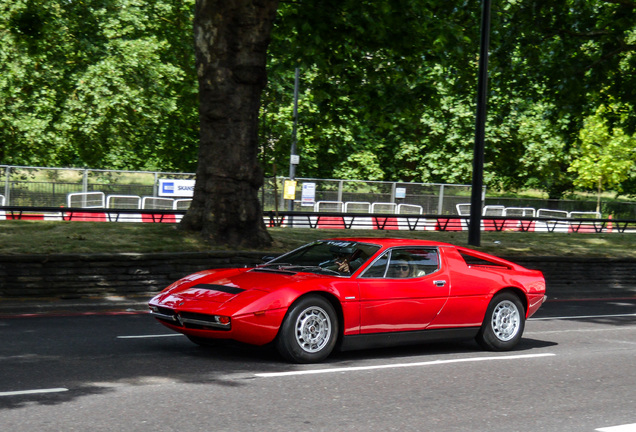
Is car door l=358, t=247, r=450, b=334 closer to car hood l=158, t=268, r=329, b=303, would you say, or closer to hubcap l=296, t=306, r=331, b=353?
hubcap l=296, t=306, r=331, b=353

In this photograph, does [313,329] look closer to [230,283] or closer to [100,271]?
[230,283]

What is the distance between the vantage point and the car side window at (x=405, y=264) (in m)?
8.50

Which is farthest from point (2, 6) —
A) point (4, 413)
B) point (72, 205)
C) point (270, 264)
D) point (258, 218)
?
point (4, 413)

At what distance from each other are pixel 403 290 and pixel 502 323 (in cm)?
164

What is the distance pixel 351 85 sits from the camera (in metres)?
19.7

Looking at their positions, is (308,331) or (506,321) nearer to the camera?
(308,331)

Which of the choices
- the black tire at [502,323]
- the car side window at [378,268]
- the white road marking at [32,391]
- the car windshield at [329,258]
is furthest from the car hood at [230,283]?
the black tire at [502,323]

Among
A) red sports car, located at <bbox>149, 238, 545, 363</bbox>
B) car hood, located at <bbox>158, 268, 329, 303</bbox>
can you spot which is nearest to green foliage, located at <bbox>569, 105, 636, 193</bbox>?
red sports car, located at <bbox>149, 238, 545, 363</bbox>

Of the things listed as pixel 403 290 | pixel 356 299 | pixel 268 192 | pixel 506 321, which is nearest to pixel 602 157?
pixel 268 192

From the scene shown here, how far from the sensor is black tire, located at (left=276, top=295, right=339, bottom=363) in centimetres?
766

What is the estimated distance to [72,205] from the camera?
28703mm

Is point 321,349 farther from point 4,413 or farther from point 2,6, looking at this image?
point 2,6

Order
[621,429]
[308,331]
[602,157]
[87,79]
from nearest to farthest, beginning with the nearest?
[621,429] → [308,331] → [87,79] → [602,157]

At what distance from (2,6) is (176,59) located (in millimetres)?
9333
